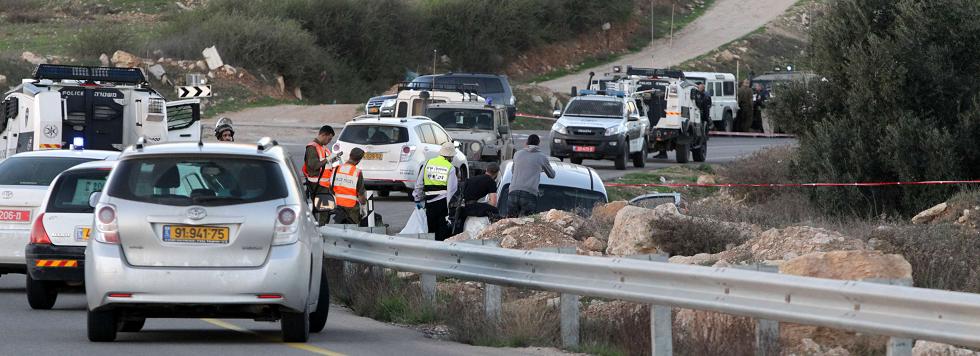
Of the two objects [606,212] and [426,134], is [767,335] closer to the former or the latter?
[606,212]

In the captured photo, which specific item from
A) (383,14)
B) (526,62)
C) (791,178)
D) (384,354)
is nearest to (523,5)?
(526,62)

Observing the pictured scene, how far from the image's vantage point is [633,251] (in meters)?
16.2

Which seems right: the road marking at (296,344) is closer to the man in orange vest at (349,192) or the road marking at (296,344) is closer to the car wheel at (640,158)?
the man in orange vest at (349,192)

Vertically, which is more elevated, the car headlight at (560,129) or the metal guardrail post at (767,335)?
the car headlight at (560,129)

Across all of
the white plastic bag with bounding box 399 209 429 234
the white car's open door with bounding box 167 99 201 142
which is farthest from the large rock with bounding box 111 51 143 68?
the white plastic bag with bounding box 399 209 429 234

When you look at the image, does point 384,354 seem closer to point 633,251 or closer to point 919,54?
point 633,251

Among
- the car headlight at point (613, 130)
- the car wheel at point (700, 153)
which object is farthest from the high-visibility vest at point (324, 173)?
the car wheel at point (700, 153)

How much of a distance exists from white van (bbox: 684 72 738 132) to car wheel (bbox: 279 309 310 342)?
127 feet

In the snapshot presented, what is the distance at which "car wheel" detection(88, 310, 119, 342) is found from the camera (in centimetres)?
1103

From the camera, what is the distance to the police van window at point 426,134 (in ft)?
92.0

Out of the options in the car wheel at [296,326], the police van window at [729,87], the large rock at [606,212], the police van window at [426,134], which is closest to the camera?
the car wheel at [296,326]

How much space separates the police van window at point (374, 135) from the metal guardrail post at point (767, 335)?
17983 millimetres

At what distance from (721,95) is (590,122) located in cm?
1657

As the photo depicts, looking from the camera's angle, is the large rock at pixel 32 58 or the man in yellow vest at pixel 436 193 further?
the large rock at pixel 32 58
